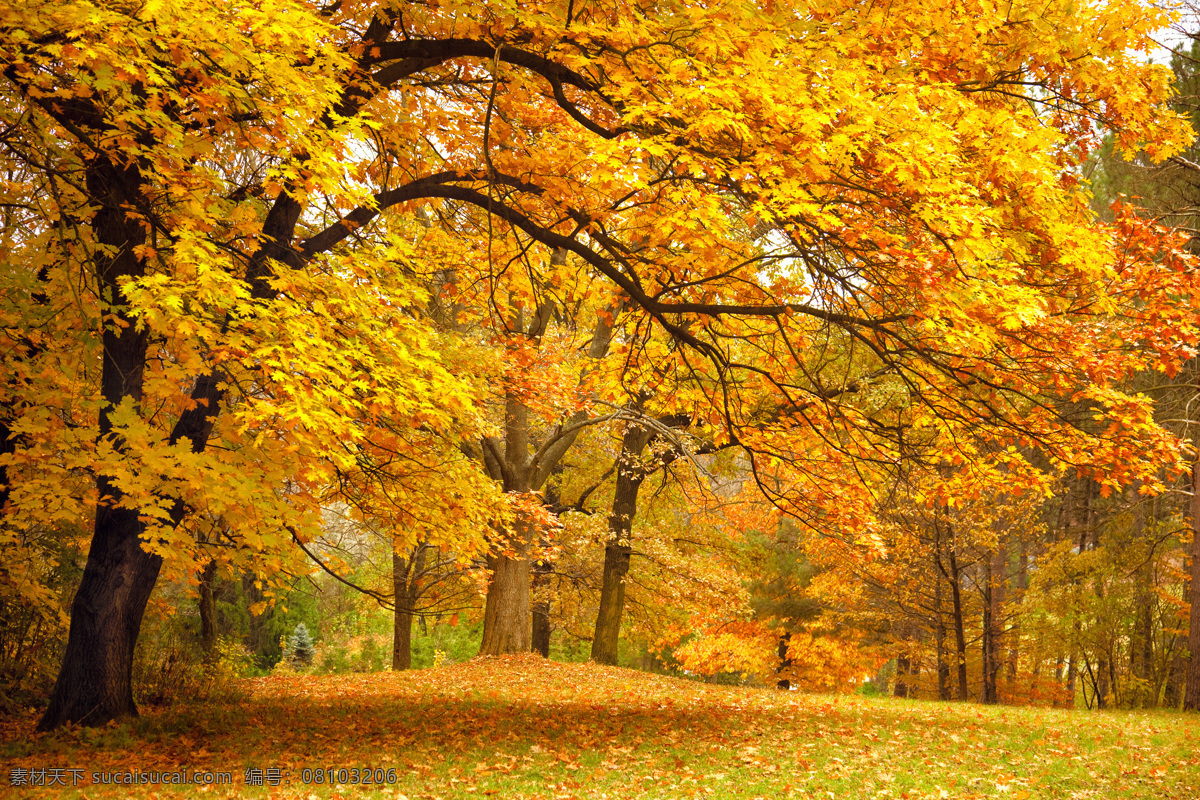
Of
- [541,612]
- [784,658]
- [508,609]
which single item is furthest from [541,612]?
[784,658]

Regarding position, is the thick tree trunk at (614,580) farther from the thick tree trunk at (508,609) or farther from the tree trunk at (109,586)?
the tree trunk at (109,586)

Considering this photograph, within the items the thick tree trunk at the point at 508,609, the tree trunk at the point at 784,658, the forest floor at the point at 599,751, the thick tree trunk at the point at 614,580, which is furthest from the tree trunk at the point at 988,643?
the thick tree trunk at the point at 508,609

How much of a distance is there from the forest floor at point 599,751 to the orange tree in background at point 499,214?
140 centimetres

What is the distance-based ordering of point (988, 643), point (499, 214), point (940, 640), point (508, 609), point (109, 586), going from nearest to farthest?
point (499, 214) → point (109, 586) → point (508, 609) → point (988, 643) → point (940, 640)

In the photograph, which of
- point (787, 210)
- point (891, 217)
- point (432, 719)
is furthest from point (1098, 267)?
point (432, 719)

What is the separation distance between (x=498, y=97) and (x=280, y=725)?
7.08 m

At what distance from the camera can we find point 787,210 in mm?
5359

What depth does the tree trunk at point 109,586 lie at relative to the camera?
7.39m

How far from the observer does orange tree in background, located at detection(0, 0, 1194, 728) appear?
5398 mm

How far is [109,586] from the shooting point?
7539 millimetres

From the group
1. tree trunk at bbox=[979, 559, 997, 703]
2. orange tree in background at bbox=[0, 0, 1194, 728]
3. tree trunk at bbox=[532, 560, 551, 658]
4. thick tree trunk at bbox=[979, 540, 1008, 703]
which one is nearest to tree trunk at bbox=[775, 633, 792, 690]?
thick tree trunk at bbox=[979, 540, 1008, 703]

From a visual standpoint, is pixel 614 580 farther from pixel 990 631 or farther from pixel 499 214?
pixel 499 214

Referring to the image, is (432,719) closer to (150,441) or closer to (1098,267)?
(150,441)

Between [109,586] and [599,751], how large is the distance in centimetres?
493
